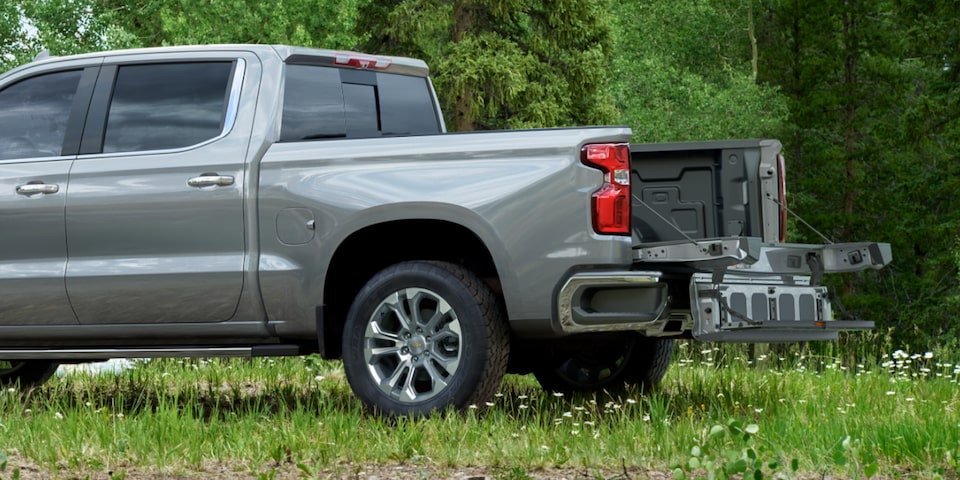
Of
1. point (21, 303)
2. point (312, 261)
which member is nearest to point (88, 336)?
point (21, 303)

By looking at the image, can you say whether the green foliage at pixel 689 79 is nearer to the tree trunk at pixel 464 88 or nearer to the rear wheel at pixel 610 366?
the tree trunk at pixel 464 88

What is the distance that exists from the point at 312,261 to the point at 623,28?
123 feet

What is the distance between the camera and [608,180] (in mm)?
6340

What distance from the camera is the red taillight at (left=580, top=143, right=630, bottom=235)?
6.32 m

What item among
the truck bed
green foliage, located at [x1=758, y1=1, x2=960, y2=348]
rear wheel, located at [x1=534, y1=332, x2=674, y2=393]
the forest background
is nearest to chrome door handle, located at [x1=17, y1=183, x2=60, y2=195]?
rear wheel, located at [x1=534, y1=332, x2=674, y2=393]

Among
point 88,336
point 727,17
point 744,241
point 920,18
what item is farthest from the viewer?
point 727,17

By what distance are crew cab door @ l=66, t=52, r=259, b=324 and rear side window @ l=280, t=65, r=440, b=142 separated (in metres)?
0.27

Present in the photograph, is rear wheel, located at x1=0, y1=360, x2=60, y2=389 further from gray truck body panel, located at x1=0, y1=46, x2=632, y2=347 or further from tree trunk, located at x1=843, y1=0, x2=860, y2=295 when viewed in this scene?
tree trunk, located at x1=843, y1=0, x2=860, y2=295

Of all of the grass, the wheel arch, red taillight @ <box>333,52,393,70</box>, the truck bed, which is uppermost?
red taillight @ <box>333,52,393,70</box>

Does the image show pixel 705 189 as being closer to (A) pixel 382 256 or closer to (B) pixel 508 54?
(A) pixel 382 256

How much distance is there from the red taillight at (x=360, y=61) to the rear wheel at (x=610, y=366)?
81.6 inches

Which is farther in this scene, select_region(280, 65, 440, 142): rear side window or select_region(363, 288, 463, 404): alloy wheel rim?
select_region(280, 65, 440, 142): rear side window

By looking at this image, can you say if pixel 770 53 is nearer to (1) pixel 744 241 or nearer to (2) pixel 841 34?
(2) pixel 841 34

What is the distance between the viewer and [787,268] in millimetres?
6957
